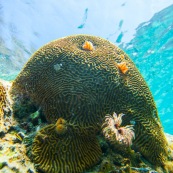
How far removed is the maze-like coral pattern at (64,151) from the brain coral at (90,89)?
1.14 ft

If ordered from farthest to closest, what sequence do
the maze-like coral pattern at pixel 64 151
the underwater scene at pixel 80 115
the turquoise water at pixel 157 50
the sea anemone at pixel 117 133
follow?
1. the turquoise water at pixel 157 50
2. the sea anemone at pixel 117 133
3. the underwater scene at pixel 80 115
4. the maze-like coral pattern at pixel 64 151

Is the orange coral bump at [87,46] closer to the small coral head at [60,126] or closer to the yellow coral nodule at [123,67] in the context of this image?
the yellow coral nodule at [123,67]

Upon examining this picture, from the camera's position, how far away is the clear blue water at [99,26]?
→ 55.8 ft

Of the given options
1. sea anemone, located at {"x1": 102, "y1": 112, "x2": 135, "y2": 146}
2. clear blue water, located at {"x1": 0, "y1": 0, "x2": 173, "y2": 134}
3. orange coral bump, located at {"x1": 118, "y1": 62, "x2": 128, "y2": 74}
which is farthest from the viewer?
clear blue water, located at {"x1": 0, "y1": 0, "x2": 173, "y2": 134}

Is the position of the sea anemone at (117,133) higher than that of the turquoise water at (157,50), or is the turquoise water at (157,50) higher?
the turquoise water at (157,50)

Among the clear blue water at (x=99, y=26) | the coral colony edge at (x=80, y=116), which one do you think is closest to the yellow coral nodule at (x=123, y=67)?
the coral colony edge at (x=80, y=116)

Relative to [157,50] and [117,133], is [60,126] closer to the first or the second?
[117,133]

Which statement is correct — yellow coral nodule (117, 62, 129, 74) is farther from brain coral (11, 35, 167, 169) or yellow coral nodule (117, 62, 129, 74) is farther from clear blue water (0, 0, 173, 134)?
clear blue water (0, 0, 173, 134)

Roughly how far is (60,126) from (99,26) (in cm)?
1658

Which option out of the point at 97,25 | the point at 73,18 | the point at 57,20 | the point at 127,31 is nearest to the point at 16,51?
the point at 57,20

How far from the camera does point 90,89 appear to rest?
179 inches

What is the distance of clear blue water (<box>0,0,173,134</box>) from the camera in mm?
17016

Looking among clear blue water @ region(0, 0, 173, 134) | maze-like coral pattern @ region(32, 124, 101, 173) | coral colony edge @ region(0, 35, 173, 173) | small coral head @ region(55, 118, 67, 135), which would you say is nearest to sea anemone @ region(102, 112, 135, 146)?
coral colony edge @ region(0, 35, 173, 173)

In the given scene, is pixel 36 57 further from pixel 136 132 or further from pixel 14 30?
pixel 14 30
